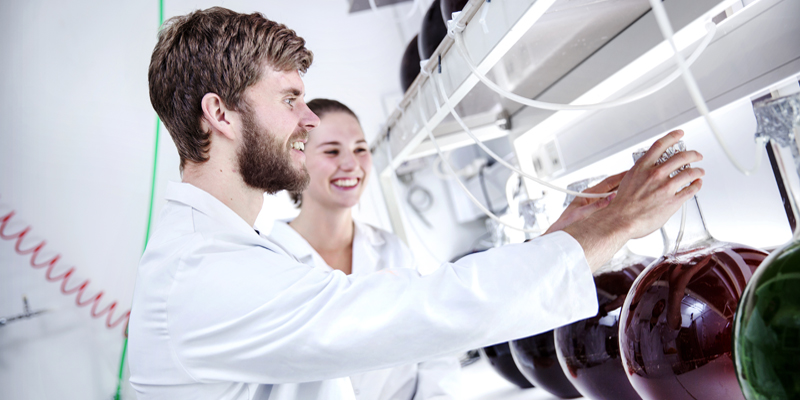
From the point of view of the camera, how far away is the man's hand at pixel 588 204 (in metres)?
0.72

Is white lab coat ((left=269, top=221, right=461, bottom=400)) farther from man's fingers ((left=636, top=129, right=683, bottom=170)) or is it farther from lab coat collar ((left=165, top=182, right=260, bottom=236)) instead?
man's fingers ((left=636, top=129, right=683, bottom=170))

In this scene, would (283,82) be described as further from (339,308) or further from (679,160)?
(679,160)

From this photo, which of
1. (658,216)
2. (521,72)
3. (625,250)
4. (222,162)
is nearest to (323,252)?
(222,162)

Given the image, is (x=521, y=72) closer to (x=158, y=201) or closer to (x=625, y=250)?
(x=625, y=250)

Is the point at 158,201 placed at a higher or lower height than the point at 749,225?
higher

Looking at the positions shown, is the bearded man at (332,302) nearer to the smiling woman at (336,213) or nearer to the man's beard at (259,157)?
the man's beard at (259,157)

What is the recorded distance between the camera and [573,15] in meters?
0.71

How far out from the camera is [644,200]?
0.55m

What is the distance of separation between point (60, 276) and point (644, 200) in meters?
2.05

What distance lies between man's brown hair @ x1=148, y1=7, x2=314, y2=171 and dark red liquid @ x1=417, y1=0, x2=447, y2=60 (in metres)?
0.24

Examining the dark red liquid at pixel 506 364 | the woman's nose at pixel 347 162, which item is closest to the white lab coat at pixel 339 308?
the dark red liquid at pixel 506 364

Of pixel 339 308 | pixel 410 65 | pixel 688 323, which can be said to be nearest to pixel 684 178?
pixel 688 323

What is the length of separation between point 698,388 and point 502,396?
2.05ft

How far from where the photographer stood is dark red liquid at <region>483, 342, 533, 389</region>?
1063 millimetres
